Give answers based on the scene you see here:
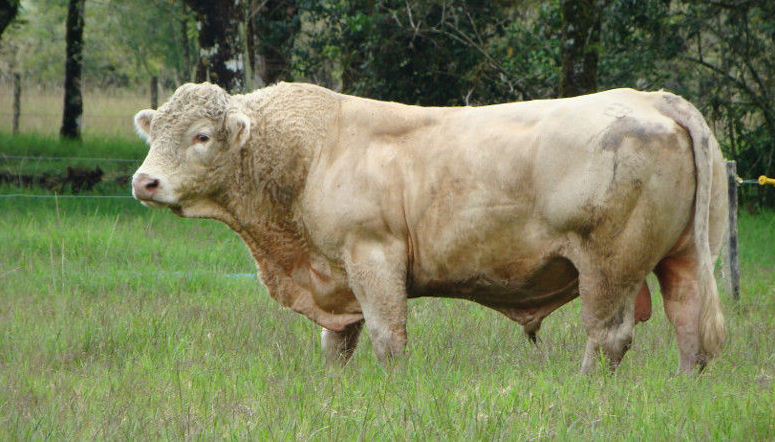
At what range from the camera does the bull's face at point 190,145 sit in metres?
5.77

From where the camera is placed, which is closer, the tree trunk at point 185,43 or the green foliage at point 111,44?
the tree trunk at point 185,43

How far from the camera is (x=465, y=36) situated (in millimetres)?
14609

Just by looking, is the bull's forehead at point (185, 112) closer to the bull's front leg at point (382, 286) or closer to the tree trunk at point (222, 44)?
the bull's front leg at point (382, 286)

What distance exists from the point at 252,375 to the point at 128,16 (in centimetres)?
2110

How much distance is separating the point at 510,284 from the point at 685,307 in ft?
3.04

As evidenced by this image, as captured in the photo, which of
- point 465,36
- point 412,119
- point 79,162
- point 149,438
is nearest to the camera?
point 149,438

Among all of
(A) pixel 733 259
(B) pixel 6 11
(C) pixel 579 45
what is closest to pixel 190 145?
(A) pixel 733 259

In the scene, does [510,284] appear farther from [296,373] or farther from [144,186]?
[144,186]

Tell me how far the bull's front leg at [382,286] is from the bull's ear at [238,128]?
87cm

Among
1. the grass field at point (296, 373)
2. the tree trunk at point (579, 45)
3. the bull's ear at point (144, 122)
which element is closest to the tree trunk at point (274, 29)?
the tree trunk at point (579, 45)

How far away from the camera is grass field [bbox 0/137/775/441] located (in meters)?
4.30

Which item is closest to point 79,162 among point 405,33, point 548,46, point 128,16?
point 405,33

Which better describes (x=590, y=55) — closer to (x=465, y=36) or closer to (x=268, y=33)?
(x=465, y=36)

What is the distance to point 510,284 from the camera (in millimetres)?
5633
